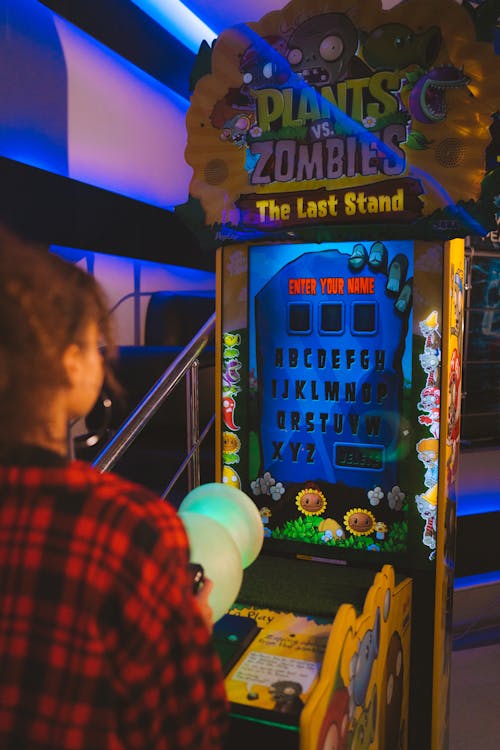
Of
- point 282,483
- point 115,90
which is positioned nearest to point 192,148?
point 282,483

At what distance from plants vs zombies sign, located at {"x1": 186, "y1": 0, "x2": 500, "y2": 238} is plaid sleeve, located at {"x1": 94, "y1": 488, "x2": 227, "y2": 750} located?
1244mm

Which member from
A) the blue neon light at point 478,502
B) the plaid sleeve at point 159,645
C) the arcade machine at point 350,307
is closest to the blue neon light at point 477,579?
the blue neon light at point 478,502

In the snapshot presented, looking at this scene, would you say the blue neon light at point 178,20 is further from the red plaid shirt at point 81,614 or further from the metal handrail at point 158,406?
the red plaid shirt at point 81,614

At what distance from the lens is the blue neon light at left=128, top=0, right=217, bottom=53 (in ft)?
12.8

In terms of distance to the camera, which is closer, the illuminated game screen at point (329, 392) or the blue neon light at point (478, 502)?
the illuminated game screen at point (329, 392)

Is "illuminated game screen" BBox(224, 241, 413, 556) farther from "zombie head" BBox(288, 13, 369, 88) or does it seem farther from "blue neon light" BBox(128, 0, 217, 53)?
"blue neon light" BBox(128, 0, 217, 53)

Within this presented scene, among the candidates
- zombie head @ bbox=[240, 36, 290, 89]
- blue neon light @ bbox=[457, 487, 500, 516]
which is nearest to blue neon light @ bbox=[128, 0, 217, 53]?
zombie head @ bbox=[240, 36, 290, 89]

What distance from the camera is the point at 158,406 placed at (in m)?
2.35

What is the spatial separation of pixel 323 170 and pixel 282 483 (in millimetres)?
923

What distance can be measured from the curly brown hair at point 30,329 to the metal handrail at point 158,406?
1.23 m

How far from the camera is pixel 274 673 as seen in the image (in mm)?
1359

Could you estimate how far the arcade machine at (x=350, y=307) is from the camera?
1.66m

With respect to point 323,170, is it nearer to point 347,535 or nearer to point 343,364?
point 343,364

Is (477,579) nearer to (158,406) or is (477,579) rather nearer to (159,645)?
(158,406)
